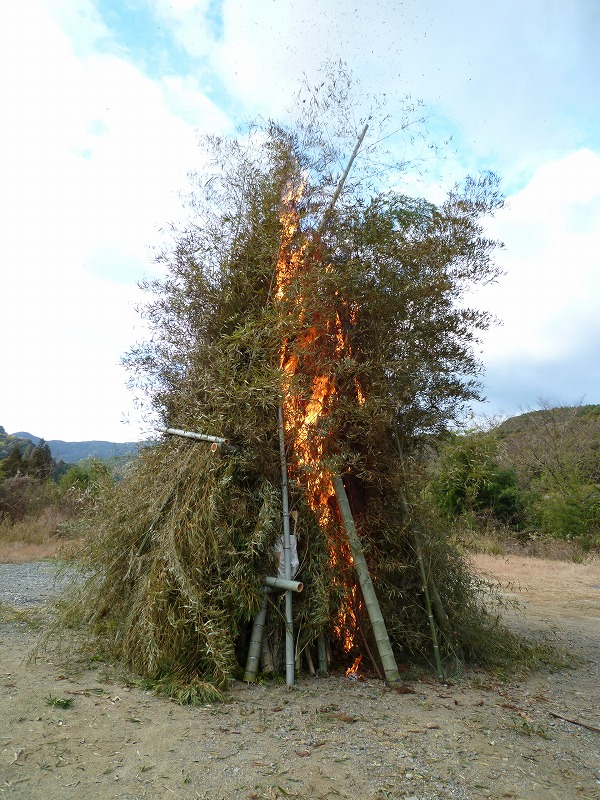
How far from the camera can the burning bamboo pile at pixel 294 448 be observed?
14.4 ft

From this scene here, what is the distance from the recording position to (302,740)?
342 centimetres

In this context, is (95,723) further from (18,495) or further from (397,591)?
(18,495)

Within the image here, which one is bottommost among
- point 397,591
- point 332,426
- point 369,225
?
point 397,591

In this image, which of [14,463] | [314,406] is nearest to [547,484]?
[314,406]

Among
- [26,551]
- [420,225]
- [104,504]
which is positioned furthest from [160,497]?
[26,551]

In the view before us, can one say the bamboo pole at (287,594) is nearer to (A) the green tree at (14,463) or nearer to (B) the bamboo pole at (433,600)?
(B) the bamboo pole at (433,600)

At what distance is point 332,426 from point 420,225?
2.03m

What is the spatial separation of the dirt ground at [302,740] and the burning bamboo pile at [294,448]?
36cm

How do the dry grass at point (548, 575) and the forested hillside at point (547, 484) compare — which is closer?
the dry grass at point (548, 575)

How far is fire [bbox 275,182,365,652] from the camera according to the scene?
4641 millimetres

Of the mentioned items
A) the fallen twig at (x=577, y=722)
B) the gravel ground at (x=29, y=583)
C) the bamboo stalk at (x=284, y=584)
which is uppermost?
the bamboo stalk at (x=284, y=584)

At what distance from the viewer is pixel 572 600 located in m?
9.41

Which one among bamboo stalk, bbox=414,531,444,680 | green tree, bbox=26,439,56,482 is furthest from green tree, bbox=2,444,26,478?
bamboo stalk, bbox=414,531,444,680

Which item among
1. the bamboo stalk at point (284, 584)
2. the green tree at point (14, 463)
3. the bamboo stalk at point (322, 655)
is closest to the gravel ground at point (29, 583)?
the bamboo stalk at point (284, 584)
